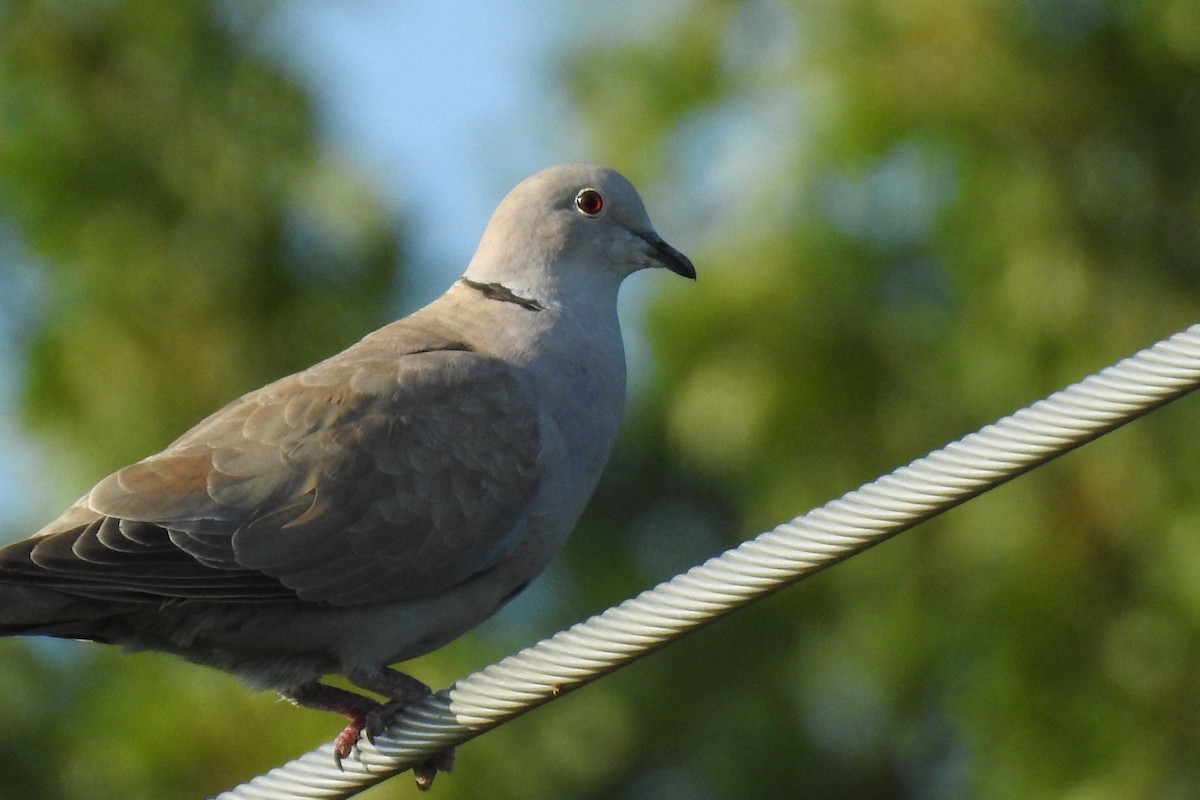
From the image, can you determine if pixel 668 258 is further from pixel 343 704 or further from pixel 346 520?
pixel 343 704

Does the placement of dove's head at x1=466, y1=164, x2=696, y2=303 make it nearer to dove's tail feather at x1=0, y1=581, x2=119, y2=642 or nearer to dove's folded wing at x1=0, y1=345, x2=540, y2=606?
dove's folded wing at x1=0, y1=345, x2=540, y2=606

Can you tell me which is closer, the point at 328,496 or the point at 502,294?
the point at 328,496

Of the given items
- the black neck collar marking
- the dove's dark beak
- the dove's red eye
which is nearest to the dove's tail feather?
the black neck collar marking

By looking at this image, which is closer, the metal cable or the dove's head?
the metal cable

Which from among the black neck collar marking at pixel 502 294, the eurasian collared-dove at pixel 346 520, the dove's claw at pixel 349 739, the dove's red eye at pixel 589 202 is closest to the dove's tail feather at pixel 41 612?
the eurasian collared-dove at pixel 346 520

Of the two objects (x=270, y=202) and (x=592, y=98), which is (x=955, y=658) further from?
(x=270, y=202)

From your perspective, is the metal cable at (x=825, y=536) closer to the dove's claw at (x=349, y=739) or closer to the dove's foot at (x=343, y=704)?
the dove's claw at (x=349, y=739)

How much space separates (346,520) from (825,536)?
178 centimetres

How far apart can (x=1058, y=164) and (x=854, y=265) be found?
47.3 inches

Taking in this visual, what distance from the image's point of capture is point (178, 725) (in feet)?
30.3

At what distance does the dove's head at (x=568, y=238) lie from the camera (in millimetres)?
5625

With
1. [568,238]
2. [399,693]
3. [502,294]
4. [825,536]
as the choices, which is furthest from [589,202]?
[825,536]

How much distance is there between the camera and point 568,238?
18.6 feet

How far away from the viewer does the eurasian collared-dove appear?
4469 millimetres
